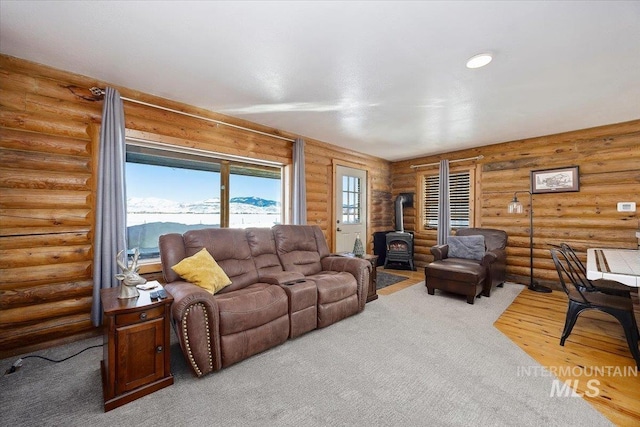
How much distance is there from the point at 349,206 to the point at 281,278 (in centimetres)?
296

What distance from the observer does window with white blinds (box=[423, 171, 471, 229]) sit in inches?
215

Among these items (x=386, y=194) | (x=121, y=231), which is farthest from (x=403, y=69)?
(x=386, y=194)

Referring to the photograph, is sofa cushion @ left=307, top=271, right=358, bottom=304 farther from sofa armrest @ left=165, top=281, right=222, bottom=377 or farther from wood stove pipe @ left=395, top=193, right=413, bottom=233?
wood stove pipe @ left=395, top=193, right=413, bottom=233

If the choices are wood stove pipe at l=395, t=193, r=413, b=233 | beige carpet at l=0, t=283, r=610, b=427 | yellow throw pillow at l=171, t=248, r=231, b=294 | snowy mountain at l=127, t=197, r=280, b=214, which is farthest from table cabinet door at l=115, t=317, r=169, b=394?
wood stove pipe at l=395, t=193, r=413, b=233

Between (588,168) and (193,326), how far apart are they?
5607 mm

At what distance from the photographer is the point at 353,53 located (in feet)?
7.33

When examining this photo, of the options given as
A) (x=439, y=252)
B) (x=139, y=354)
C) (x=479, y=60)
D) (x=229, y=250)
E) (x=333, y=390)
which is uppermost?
(x=479, y=60)

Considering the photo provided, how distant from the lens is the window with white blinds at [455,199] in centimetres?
546

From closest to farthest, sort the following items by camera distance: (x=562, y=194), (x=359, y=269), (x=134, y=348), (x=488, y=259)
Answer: (x=134, y=348) → (x=359, y=269) → (x=488, y=259) → (x=562, y=194)

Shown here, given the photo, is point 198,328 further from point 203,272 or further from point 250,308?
point 203,272

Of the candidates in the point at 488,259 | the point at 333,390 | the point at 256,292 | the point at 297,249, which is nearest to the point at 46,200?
the point at 256,292

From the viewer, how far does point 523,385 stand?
6.43ft

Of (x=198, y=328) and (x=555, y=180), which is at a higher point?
(x=555, y=180)

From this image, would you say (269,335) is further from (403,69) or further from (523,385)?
(403,69)
